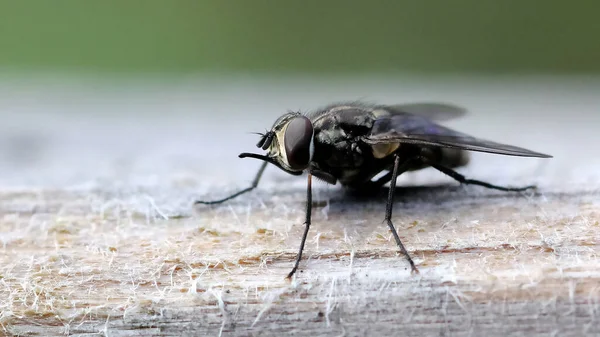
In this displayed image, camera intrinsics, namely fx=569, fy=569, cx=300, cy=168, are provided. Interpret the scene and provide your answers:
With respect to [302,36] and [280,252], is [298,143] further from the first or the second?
[302,36]

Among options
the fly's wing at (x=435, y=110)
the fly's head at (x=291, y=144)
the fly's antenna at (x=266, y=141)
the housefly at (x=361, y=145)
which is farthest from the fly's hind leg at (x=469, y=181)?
the fly's antenna at (x=266, y=141)

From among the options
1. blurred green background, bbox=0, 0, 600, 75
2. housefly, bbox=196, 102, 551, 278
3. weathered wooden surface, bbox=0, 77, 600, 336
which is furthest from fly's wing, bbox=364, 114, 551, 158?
blurred green background, bbox=0, 0, 600, 75

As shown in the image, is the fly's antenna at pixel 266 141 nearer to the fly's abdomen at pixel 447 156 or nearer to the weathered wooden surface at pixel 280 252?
the weathered wooden surface at pixel 280 252

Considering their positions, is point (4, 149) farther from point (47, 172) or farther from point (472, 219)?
point (472, 219)

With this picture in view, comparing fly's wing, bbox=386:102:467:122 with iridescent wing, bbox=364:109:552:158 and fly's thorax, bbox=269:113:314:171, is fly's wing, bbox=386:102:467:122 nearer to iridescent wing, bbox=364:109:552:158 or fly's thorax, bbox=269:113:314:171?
iridescent wing, bbox=364:109:552:158

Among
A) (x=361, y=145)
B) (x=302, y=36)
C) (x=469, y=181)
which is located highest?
(x=361, y=145)

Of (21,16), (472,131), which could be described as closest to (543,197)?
(472,131)

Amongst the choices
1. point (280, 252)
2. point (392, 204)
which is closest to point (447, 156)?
point (392, 204)
